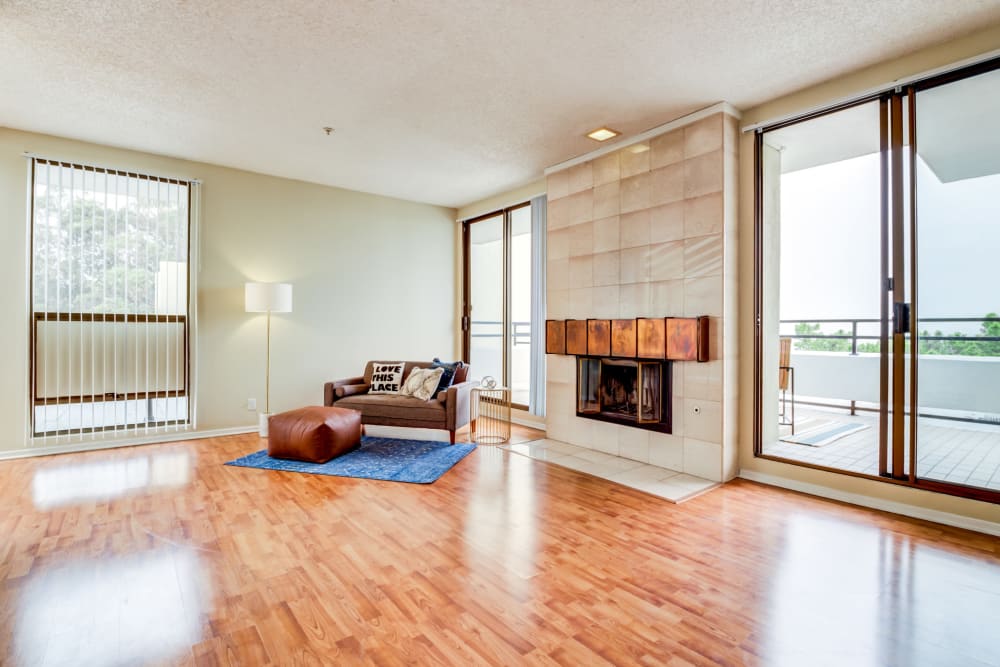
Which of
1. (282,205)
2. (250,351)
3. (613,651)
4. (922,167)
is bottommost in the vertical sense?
(613,651)

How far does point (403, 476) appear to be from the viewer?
3.75 meters

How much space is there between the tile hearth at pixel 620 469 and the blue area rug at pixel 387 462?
69cm

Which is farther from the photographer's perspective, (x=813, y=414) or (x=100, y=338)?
(x=813, y=414)

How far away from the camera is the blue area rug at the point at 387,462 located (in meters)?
3.80

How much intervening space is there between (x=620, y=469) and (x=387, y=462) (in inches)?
77.6

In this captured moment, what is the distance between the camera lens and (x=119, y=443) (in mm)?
4648

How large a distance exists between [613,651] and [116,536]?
2.71 meters

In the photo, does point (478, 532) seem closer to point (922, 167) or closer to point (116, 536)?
point (116, 536)

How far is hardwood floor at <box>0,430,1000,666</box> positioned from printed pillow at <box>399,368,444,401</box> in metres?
1.55

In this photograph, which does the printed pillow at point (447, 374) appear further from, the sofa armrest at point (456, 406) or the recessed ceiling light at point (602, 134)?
the recessed ceiling light at point (602, 134)

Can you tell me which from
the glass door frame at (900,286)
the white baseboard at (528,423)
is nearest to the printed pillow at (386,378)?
the white baseboard at (528,423)

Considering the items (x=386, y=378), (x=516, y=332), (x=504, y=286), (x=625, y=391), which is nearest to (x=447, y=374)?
(x=386, y=378)

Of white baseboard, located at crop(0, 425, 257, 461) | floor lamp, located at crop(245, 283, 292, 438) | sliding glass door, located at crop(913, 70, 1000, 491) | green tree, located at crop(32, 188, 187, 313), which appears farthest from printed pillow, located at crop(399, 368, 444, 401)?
sliding glass door, located at crop(913, 70, 1000, 491)

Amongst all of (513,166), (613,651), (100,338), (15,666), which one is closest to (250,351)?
(100,338)
